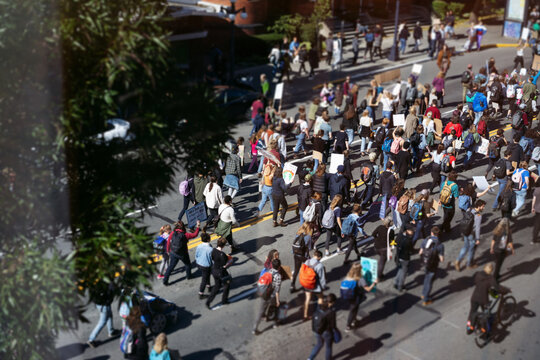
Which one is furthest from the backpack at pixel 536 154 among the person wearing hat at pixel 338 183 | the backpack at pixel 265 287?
the backpack at pixel 265 287

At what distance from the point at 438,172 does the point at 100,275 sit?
492 inches

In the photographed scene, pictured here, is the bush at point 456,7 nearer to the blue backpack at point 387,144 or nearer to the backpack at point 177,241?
the blue backpack at point 387,144

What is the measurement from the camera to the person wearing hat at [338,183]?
54.2 ft

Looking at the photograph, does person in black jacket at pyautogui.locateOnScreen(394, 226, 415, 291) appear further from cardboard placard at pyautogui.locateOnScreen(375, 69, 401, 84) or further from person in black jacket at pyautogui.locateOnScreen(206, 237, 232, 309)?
cardboard placard at pyautogui.locateOnScreen(375, 69, 401, 84)

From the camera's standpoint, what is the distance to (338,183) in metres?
16.5

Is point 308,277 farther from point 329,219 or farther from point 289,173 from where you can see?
point 289,173

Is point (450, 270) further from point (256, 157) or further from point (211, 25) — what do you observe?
point (211, 25)

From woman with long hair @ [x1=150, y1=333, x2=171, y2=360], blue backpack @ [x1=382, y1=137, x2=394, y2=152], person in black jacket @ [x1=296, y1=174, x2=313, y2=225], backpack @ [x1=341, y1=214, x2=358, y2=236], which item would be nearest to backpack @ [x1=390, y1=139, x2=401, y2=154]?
blue backpack @ [x1=382, y1=137, x2=394, y2=152]

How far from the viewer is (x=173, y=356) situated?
11227 mm

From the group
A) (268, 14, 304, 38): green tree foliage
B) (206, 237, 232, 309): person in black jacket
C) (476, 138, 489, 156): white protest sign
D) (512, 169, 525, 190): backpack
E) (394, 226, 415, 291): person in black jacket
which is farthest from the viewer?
(268, 14, 304, 38): green tree foliage

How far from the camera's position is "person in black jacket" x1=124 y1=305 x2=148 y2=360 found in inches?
447

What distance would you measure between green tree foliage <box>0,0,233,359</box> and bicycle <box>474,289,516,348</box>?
7109mm

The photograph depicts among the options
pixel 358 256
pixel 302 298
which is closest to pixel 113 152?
pixel 302 298

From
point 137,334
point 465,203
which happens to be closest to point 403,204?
point 465,203
